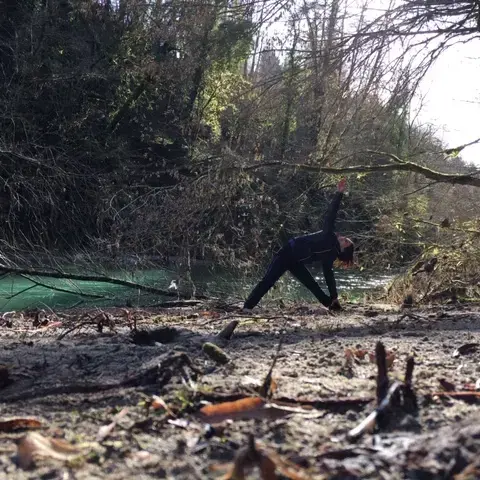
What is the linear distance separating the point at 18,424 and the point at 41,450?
38 cm

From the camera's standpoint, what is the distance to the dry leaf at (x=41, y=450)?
71.3 inches

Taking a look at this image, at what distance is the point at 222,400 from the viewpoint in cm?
226

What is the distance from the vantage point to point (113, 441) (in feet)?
6.42

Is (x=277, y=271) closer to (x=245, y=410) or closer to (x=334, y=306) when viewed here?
(x=334, y=306)

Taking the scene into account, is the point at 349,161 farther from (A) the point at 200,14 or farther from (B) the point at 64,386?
(B) the point at 64,386

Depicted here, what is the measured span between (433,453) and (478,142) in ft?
29.5

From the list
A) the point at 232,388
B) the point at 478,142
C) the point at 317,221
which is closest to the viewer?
the point at 232,388

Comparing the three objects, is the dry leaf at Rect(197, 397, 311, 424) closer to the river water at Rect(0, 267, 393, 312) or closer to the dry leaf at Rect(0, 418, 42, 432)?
the dry leaf at Rect(0, 418, 42, 432)

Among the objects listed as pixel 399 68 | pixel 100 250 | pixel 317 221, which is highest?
pixel 399 68

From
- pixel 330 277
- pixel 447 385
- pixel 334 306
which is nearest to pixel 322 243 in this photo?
pixel 330 277

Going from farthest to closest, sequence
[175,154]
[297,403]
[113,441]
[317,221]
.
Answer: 1. [175,154]
2. [317,221]
3. [297,403]
4. [113,441]

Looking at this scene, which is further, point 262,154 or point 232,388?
point 262,154

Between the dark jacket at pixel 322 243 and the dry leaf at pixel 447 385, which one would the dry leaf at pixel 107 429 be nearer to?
the dry leaf at pixel 447 385

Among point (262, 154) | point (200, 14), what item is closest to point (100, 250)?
point (262, 154)
